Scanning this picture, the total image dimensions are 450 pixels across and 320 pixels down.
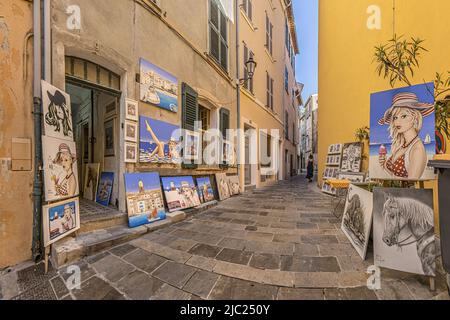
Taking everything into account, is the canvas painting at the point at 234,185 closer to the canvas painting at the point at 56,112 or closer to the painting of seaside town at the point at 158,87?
the painting of seaside town at the point at 158,87

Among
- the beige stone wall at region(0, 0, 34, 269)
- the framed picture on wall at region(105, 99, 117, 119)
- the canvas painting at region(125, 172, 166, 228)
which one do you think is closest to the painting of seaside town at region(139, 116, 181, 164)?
the canvas painting at region(125, 172, 166, 228)

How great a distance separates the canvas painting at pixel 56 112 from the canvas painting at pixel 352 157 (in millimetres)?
6802

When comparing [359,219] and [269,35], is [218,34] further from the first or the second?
[359,219]

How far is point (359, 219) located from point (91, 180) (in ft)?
17.5

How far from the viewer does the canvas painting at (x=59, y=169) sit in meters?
2.38

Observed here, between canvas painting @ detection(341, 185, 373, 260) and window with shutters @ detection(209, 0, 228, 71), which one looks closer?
canvas painting @ detection(341, 185, 373, 260)

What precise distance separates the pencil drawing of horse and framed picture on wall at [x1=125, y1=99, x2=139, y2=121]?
12.9 feet

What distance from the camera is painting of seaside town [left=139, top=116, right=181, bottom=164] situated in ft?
12.9

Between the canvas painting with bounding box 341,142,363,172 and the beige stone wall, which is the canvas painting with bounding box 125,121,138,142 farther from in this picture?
the canvas painting with bounding box 341,142,363,172

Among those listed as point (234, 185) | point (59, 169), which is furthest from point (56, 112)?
point (234, 185)

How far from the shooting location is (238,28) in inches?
312

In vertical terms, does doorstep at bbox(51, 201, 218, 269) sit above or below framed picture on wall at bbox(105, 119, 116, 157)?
below

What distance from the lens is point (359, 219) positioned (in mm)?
2643

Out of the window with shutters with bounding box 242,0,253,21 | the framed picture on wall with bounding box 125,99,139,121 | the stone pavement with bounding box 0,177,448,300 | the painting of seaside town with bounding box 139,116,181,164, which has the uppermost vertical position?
the window with shutters with bounding box 242,0,253,21
